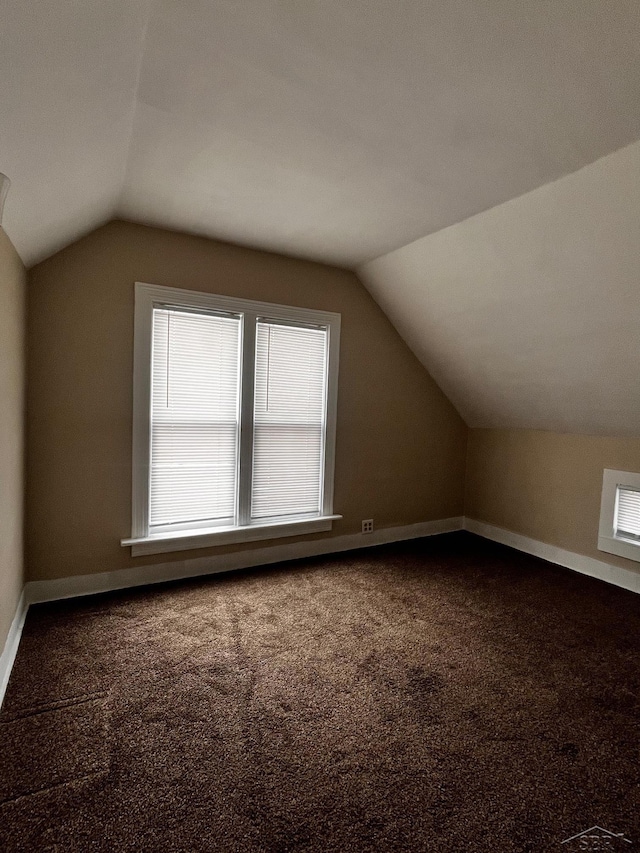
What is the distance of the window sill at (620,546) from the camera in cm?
328

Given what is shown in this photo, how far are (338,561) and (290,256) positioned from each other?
8.19ft

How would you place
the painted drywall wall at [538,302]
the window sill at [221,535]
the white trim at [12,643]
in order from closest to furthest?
1. the white trim at [12,643]
2. the painted drywall wall at [538,302]
3. the window sill at [221,535]

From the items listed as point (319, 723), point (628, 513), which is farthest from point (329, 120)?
point (628, 513)

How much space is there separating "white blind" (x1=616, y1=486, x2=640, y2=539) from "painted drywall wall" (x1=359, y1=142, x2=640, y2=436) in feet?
1.49

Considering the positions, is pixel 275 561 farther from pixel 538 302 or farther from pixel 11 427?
pixel 538 302

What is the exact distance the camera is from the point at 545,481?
13.0 ft

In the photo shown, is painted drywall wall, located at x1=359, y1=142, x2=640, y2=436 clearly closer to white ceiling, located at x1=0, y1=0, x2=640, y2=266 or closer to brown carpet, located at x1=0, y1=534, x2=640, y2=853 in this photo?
white ceiling, located at x1=0, y1=0, x2=640, y2=266

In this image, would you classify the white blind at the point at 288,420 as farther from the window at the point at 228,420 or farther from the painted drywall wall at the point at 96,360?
the painted drywall wall at the point at 96,360

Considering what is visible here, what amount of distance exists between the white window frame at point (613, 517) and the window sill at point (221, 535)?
2059 millimetres

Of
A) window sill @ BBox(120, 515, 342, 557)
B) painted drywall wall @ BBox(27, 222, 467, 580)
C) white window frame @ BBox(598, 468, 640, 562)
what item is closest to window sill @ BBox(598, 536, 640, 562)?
white window frame @ BBox(598, 468, 640, 562)

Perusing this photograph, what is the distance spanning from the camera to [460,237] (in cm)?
285

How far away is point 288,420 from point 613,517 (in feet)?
8.55

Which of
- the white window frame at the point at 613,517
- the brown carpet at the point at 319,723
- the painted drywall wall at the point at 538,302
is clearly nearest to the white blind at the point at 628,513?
the white window frame at the point at 613,517

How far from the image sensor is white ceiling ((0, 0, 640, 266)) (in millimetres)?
1307
